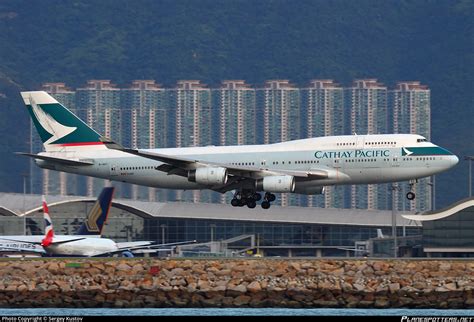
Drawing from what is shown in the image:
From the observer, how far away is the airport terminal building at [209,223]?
12950cm

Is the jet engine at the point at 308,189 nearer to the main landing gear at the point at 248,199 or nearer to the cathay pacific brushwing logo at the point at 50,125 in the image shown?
the main landing gear at the point at 248,199

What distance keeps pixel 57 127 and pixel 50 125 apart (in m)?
0.72

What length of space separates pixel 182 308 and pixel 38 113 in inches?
932

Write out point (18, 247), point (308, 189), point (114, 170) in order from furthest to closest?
point (18, 247) → point (114, 170) → point (308, 189)

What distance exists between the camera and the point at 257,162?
265ft

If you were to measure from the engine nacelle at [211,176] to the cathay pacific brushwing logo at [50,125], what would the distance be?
1028 centimetres

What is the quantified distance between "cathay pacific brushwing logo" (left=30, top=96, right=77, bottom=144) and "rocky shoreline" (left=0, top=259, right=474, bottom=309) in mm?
15705

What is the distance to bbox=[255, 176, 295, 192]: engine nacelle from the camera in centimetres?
7825

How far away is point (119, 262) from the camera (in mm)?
71062

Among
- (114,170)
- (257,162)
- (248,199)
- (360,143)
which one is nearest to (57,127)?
(114,170)

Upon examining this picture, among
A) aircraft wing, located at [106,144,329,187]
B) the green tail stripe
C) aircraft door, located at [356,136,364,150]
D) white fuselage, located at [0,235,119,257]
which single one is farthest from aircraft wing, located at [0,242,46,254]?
aircraft door, located at [356,136,364,150]

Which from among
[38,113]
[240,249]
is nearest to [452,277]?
[38,113]

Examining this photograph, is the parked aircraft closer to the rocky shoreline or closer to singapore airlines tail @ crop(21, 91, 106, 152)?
singapore airlines tail @ crop(21, 91, 106, 152)

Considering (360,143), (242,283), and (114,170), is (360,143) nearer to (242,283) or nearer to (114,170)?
(242,283)
